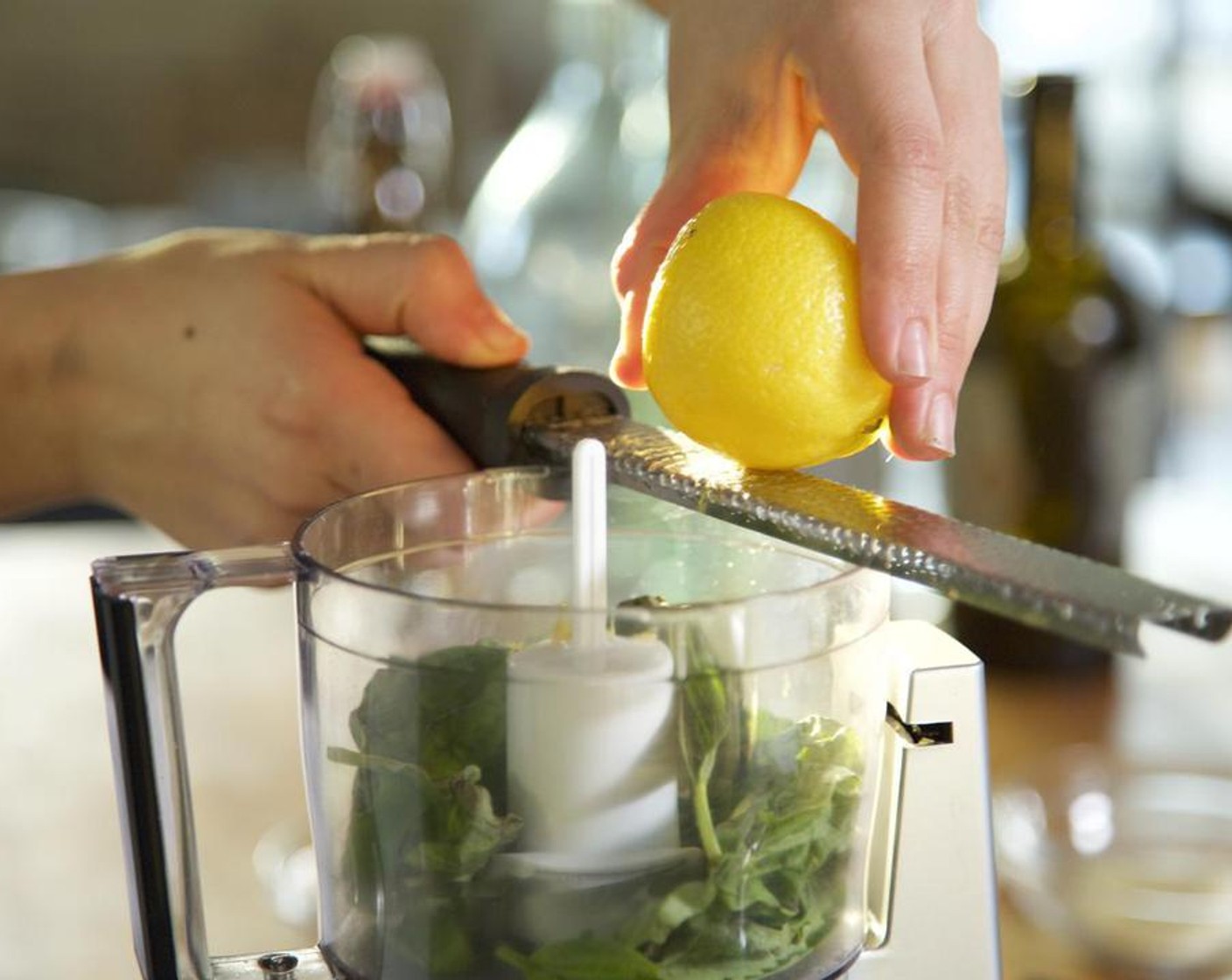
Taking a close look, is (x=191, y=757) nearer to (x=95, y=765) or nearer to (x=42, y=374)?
(x=95, y=765)

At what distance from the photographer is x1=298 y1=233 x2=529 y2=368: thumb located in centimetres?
71

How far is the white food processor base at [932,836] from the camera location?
0.54 metres

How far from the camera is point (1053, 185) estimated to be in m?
1.16

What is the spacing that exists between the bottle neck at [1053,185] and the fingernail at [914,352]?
0.64 meters

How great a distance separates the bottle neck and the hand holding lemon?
63cm

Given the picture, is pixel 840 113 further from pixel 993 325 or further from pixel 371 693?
pixel 993 325

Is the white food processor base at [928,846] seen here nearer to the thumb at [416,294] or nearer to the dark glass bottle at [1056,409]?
the thumb at [416,294]

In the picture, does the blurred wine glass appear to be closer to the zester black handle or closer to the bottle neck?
the bottle neck

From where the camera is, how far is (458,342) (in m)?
0.71

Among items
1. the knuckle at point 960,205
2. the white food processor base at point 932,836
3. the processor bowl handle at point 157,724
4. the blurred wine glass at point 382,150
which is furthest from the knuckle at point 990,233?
the blurred wine glass at point 382,150

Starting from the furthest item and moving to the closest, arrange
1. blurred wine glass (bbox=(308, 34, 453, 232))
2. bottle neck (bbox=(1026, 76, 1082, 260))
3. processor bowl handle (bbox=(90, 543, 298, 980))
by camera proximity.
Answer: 1. blurred wine glass (bbox=(308, 34, 453, 232))
2. bottle neck (bbox=(1026, 76, 1082, 260))
3. processor bowl handle (bbox=(90, 543, 298, 980))

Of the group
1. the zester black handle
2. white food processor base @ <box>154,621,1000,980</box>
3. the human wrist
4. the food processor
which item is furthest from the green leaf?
the human wrist

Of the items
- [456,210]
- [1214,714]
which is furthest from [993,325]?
[456,210]

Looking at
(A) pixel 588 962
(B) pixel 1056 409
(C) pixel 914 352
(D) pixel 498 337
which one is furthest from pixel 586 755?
(B) pixel 1056 409
